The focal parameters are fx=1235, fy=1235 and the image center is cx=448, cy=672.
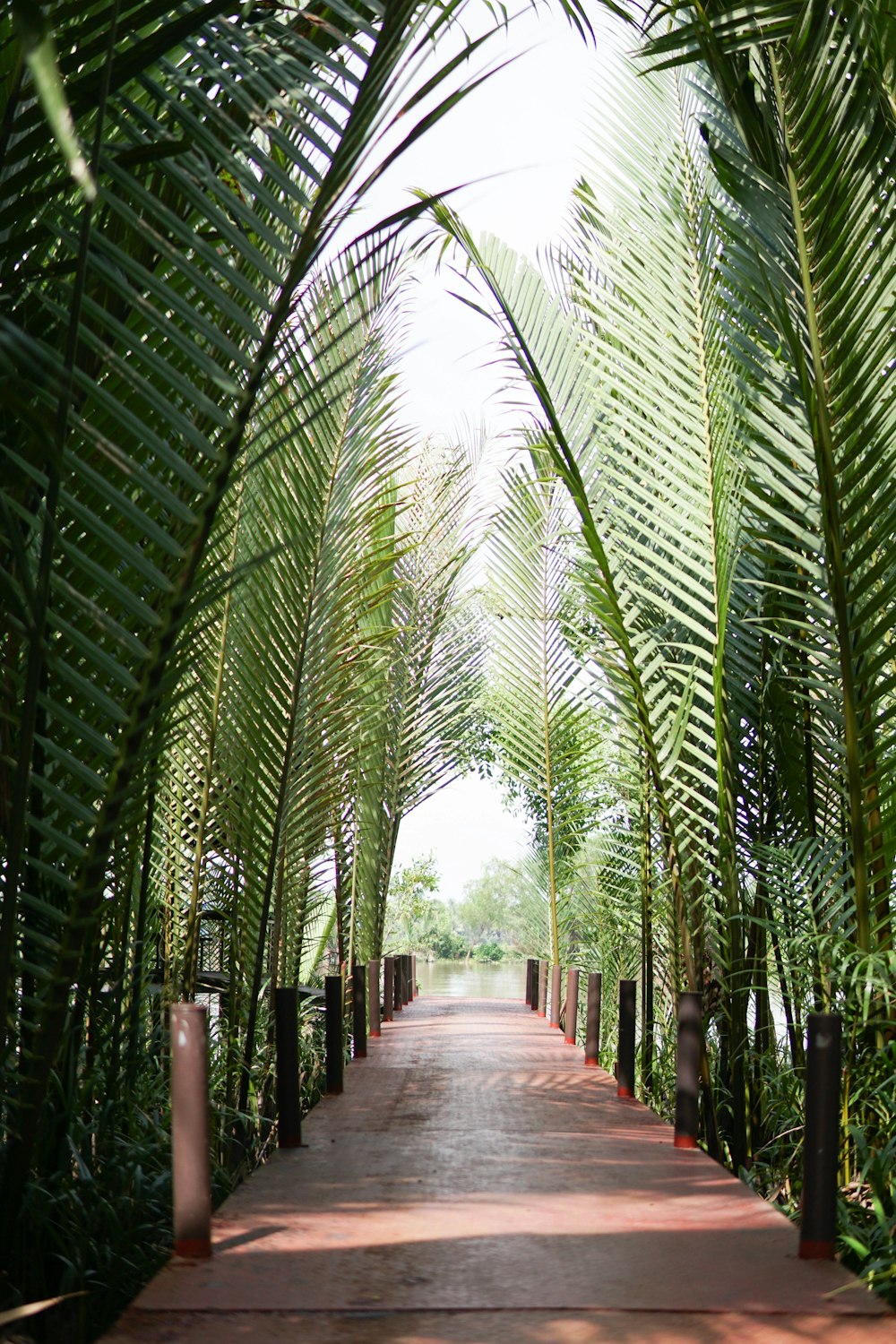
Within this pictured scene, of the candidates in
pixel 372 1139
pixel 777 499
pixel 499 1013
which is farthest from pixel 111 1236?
pixel 499 1013

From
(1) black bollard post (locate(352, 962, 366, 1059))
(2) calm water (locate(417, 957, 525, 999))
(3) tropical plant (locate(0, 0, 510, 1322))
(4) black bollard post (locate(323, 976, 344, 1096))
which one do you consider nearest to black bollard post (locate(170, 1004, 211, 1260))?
(3) tropical plant (locate(0, 0, 510, 1322))

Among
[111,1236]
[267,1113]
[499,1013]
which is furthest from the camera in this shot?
[499,1013]

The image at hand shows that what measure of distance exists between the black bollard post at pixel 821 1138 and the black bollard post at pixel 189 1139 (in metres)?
1.06

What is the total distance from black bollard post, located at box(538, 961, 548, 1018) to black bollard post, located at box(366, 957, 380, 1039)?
2021mm

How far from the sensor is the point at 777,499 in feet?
12.1

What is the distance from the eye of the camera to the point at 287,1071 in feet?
10.4

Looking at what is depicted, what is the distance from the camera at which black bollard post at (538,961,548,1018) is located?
8.45 meters

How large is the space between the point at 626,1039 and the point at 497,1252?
224 centimetres

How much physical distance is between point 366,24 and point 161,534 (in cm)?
81

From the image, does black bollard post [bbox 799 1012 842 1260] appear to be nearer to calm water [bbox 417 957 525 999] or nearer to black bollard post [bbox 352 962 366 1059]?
black bollard post [bbox 352 962 366 1059]

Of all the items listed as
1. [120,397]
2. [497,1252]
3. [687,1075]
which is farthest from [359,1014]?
[120,397]

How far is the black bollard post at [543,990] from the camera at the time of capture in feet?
27.7

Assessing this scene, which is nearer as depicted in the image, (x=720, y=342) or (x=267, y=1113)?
(x=720, y=342)

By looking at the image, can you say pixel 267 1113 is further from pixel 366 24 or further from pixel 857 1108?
pixel 366 24
